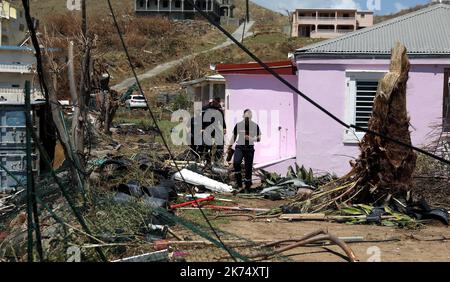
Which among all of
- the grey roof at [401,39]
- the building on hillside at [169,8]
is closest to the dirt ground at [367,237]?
the grey roof at [401,39]

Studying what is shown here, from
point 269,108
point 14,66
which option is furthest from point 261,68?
point 14,66

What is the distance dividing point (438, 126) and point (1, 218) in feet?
30.6

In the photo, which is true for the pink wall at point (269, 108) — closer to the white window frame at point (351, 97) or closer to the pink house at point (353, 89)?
the pink house at point (353, 89)

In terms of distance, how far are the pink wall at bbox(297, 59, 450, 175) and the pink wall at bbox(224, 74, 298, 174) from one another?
1.09 meters

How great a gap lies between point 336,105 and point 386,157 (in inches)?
167

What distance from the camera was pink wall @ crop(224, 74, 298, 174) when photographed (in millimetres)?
15641

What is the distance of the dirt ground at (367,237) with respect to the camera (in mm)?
7359

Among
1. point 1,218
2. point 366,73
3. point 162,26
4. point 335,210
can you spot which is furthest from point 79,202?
point 162,26

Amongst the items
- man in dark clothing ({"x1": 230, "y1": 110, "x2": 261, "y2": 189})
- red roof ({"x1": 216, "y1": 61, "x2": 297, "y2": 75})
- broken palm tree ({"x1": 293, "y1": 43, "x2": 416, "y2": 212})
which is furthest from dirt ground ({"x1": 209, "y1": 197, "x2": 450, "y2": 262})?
red roof ({"x1": 216, "y1": 61, "x2": 297, "y2": 75})

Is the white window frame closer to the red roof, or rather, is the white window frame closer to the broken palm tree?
the red roof

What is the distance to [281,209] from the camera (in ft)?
34.1

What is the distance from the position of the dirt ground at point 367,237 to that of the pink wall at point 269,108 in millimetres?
6101

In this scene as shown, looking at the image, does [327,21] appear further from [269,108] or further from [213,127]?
[213,127]

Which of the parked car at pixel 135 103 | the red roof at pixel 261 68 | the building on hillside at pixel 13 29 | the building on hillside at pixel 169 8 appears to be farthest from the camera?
the building on hillside at pixel 169 8
